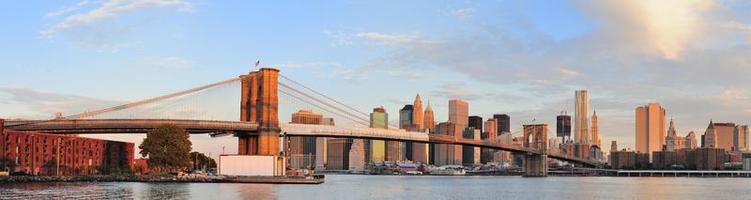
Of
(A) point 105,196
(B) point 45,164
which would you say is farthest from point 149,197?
(B) point 45,164

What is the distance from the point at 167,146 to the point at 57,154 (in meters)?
19.2

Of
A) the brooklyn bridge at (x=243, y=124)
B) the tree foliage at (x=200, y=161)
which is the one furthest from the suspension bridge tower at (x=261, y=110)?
the tree foliage at (x=200, y=161)

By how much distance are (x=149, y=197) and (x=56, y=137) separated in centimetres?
5680

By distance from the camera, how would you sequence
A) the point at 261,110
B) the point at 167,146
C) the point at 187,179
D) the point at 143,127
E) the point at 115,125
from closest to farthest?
the point at 187,179 < the point at 115,125 < the point at 167,146 < the point at 143,127 < the point at 261,110

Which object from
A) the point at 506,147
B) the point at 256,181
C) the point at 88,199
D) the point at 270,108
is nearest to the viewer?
the point at 88,199

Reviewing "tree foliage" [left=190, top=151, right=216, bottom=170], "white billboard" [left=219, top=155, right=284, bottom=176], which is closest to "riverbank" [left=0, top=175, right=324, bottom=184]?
"white billboard" [left=219, top=155, right=284, bottom=176]

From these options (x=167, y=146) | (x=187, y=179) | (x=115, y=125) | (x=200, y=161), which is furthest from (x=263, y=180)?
(x=200, y=161)

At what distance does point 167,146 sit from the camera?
10338cm

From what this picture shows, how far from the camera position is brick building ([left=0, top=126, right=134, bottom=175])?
102m

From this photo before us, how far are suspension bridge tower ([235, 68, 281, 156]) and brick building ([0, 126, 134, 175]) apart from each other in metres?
23.9

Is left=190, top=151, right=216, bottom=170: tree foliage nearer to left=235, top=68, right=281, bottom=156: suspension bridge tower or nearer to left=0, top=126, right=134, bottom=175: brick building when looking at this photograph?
left=0, top=126, right=134, bottom=175: brick building

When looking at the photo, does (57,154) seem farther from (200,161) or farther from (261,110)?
(200,161)

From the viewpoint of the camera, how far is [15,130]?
10294 cm

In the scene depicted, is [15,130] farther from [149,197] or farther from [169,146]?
[149,197]
